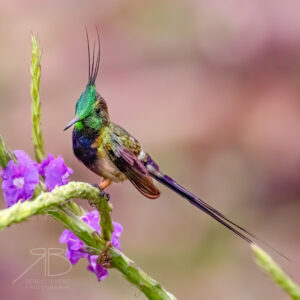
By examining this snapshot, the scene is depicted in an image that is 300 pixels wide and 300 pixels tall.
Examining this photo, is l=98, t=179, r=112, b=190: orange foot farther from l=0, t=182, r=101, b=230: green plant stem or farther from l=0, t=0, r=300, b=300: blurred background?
l=0, t=0, r=300, b=300: blurred background

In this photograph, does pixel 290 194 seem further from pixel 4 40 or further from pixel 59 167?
pixel 59 167

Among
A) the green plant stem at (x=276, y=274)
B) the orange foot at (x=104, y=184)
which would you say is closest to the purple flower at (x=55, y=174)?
the orange foot at (x=104, y=184)

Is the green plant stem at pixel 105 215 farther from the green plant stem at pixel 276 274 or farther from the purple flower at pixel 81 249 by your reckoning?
the green plant stem at pixel 276 274

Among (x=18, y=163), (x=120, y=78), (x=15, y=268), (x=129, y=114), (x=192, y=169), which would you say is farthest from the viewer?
(x=120, y=78)

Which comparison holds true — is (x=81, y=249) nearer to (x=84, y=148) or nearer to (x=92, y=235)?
(x=92, y=235)

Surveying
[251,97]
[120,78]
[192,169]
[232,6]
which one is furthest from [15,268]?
[232,6]

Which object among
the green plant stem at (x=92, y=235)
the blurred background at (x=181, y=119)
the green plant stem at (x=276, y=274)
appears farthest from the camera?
the blurred background at (x=181, y=119)
